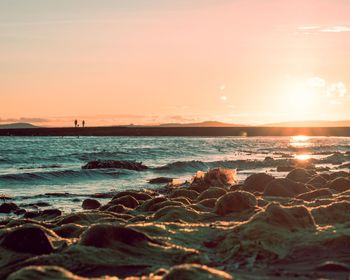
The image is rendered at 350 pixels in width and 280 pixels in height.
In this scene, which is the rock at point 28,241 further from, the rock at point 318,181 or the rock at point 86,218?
the rock at point 318,181

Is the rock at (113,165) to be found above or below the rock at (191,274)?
below

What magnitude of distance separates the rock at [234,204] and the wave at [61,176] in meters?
18.8

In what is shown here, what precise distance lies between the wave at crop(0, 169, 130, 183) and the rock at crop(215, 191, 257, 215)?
61.7 ft

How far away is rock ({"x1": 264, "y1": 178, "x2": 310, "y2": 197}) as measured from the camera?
16094 mm

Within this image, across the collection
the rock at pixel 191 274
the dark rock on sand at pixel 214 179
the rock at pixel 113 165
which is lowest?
the rock at pixel 113 165

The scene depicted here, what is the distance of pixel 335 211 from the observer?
11.7m

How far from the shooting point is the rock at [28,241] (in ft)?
27.7

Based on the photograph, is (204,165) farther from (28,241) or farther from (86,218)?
(28,241)

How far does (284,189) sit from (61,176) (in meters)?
18.4

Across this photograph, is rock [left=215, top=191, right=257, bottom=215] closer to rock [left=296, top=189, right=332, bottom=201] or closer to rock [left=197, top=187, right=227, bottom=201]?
rock [left=296, top=189, right=332, bottom=201]

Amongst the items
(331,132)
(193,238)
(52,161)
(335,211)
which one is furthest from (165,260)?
(331,132)

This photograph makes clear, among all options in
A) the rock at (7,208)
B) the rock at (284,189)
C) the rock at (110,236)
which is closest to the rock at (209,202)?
the rock at (284,189)

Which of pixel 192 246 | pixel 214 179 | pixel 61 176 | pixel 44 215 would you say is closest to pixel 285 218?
pixel 192 246

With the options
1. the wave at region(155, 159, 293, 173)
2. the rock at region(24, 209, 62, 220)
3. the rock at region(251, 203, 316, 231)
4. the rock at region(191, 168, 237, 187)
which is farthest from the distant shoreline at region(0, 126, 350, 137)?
the rock at region(251, 203, 316, 231)
